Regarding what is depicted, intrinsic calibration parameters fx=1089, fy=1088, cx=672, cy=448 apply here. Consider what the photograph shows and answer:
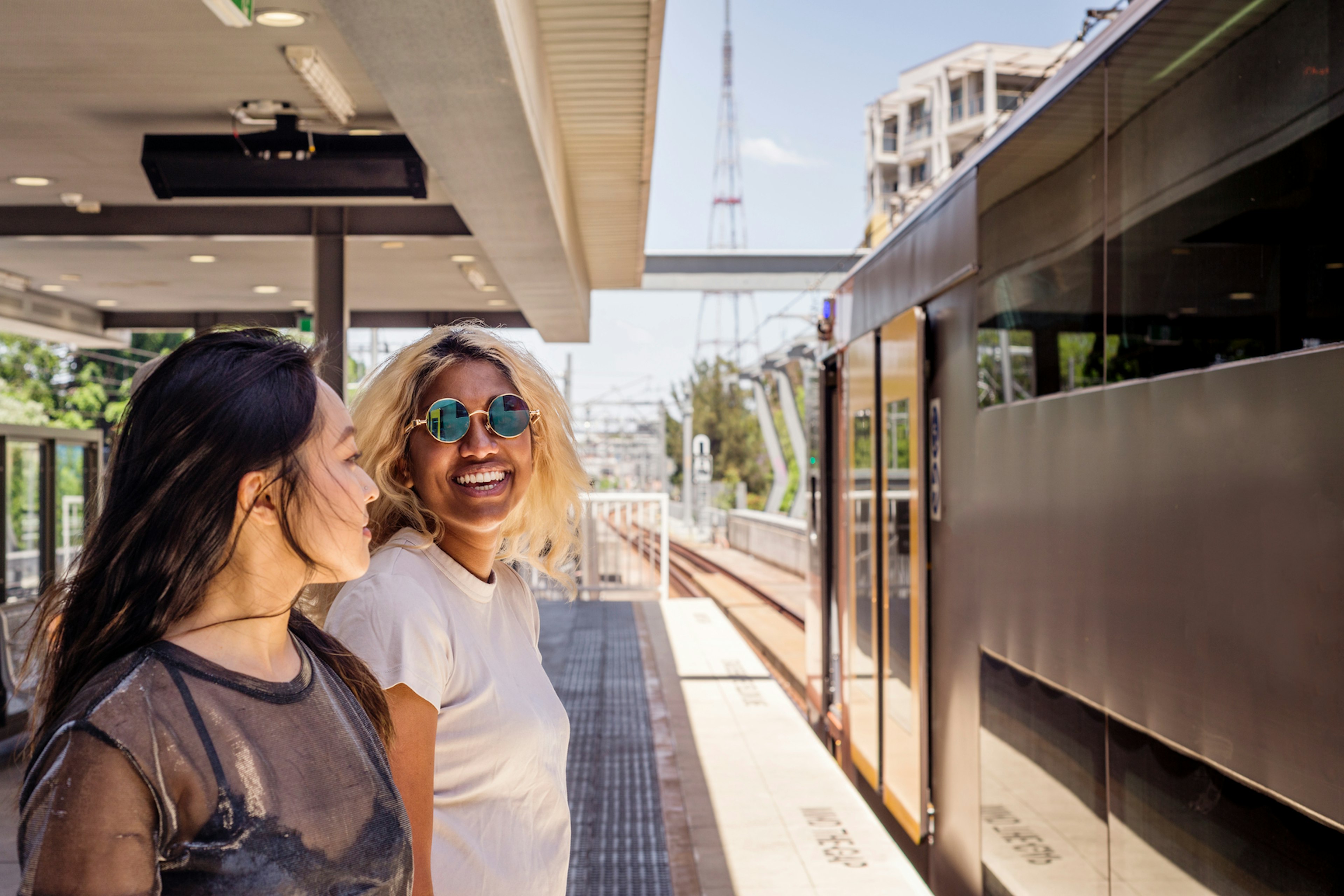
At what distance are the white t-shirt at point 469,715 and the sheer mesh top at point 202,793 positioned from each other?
1.19 feet

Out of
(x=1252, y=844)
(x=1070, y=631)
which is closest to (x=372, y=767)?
(x=1252, y=844)

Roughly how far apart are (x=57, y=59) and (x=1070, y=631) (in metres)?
5.40

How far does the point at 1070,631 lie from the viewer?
3.50 m

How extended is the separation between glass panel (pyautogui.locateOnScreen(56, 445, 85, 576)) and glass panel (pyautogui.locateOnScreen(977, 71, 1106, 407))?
7.45 meters

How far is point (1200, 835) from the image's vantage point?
8.93 ft

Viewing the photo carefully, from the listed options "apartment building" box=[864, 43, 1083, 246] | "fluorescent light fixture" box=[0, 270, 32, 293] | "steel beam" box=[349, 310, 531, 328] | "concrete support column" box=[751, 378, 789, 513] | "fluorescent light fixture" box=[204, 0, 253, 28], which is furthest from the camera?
"apartment building" box=[864, 43, 1083, 246]

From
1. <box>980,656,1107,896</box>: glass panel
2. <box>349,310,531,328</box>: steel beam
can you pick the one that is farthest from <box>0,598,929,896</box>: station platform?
<box>349,310,531,328</box>: steel beam

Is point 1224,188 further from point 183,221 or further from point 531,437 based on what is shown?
point 183,221

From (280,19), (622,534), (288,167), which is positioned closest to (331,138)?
(288,167)

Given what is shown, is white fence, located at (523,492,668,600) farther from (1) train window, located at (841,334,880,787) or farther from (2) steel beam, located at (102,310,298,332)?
(1) train window, located at (841,334,880,787)

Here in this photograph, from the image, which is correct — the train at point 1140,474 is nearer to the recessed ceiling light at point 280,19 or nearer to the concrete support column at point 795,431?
the recessed ceiling light at point 280,19

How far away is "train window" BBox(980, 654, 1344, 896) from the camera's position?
242 centimetres

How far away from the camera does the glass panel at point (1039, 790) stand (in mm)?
3430

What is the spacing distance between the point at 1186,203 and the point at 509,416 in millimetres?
1890
